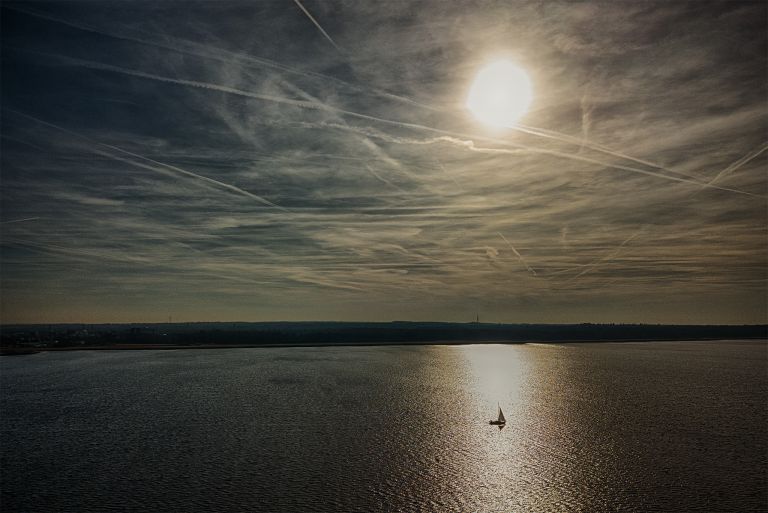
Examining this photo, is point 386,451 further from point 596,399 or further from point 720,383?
point 720,383

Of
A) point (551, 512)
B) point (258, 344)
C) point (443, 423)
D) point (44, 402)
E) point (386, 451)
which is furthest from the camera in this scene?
point (258, 344)

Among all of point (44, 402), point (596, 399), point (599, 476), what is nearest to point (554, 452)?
point (599, 476)

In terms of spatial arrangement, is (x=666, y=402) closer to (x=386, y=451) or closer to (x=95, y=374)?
(x=386, y=451)

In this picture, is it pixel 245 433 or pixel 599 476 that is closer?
pixel 599 476

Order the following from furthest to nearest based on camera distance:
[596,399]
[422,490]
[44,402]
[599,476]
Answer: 1. [596,399]
2. [44,402]
3. [599,476]
4. [422,490]

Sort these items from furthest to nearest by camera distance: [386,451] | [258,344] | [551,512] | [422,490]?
[258,344], [386,451], [422,490], [551,512]

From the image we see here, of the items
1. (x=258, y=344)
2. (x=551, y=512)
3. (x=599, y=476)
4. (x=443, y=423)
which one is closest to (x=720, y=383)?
(x=443, y=423)
